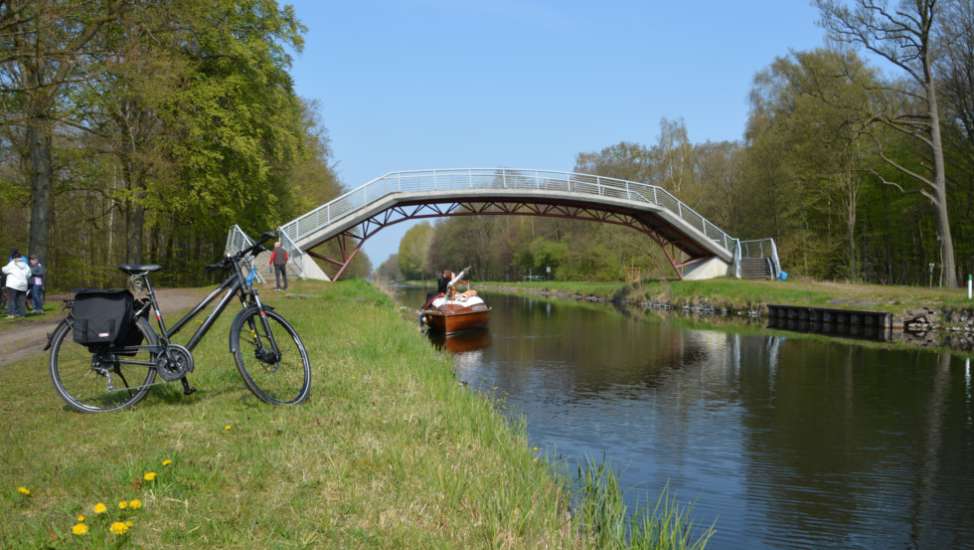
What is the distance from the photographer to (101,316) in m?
5.11

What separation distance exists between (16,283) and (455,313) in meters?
12.1

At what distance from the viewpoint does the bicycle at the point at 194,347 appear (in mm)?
5273

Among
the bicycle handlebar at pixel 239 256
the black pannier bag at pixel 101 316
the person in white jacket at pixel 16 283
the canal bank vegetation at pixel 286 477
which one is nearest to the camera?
the canal bank vegetation at pixel 286 477

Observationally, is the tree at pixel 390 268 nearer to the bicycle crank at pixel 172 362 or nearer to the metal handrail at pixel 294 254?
the metal handrail at pixel 294 254

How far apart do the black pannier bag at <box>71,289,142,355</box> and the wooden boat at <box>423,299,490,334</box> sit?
17.7 m

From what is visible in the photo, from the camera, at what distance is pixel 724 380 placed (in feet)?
43.8

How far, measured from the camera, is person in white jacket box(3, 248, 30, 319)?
13.6m

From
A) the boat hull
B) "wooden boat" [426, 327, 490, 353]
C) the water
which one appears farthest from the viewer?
the boat hull

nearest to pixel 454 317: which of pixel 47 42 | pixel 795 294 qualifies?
pixel 795 294

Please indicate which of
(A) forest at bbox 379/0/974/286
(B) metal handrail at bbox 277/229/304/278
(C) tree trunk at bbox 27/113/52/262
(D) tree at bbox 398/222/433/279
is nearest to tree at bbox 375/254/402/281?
(D) tree at bbox 398/222/433/279

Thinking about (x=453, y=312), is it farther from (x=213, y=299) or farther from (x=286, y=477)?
(x=286, y=477)

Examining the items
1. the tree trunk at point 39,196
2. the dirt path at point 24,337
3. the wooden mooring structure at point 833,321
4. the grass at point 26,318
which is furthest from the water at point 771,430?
the tree trunk at point 39,196

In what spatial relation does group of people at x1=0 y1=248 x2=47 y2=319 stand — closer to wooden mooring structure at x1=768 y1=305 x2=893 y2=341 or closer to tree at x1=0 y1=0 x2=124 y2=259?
tree at x1=0 y1=0 x2=124 y2=259

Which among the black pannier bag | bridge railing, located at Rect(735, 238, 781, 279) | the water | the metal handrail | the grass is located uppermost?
bridge railing, located at Rect(735, 238, 781, 279)
